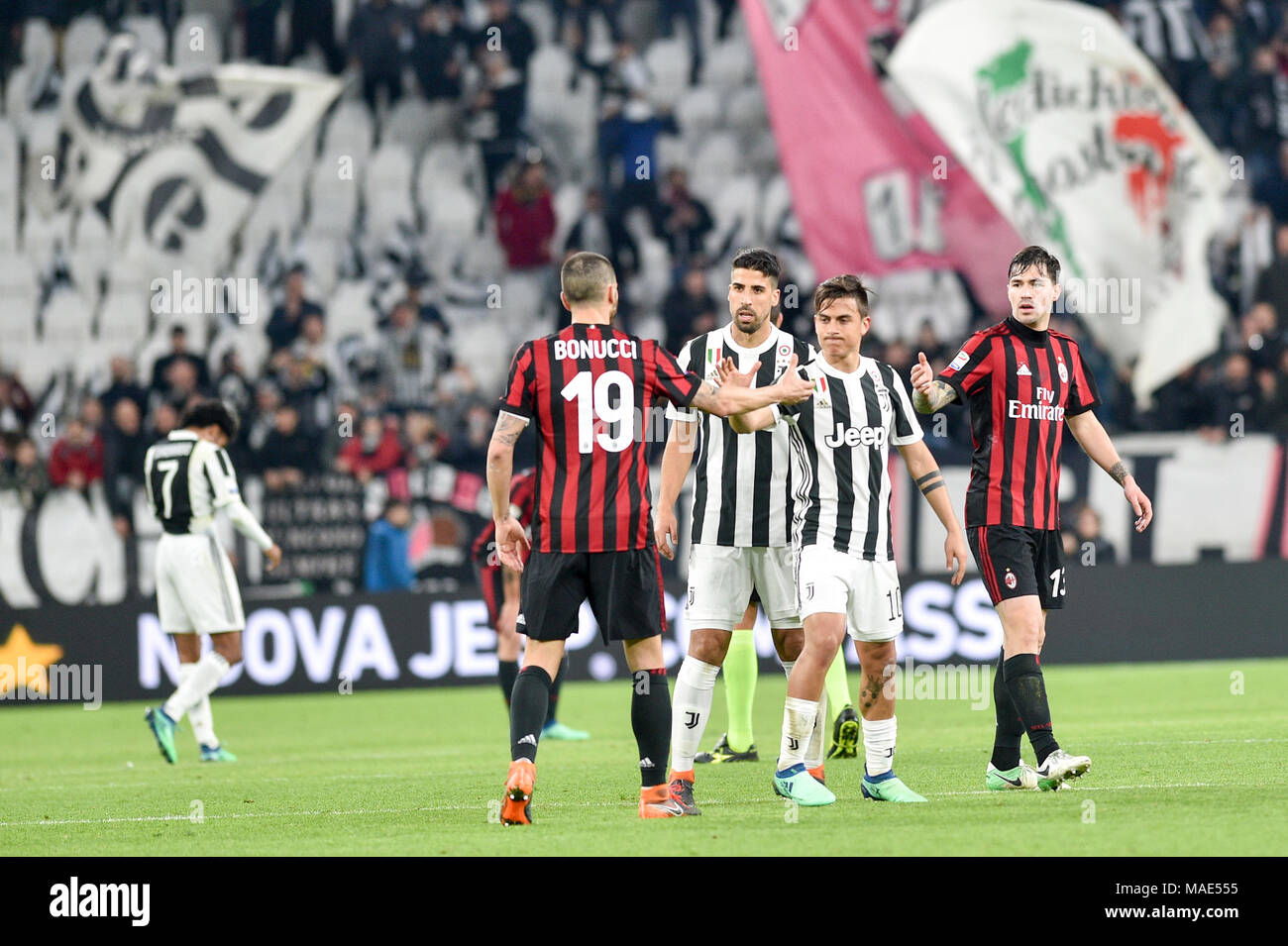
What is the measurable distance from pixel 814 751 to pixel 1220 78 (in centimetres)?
1458

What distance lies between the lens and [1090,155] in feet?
62.0

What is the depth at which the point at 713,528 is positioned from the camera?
7.71 metres

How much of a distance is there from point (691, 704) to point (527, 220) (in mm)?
13555

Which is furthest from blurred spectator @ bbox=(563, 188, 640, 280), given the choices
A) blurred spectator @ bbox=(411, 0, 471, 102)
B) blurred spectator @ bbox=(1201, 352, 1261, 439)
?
blurred spectator @ bbox=(1201, 352, 1261, 439)

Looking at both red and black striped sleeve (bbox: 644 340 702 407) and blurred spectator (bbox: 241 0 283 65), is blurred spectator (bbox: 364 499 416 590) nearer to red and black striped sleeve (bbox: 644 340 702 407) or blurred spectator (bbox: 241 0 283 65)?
blurred spectator (bbox: 241 0 283 65)

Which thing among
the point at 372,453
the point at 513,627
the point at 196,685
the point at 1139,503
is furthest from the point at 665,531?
the point at 372,453

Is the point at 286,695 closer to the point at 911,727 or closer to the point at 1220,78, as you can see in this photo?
the point at 911,727

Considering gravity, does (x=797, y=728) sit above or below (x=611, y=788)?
above

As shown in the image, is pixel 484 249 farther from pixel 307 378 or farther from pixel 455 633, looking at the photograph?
pixel 455 633

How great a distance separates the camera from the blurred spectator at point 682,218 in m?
19.8

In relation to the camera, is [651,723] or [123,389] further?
[123,389]

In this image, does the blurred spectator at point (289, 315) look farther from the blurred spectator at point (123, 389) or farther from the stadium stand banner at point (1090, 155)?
the stadium stand banner at point (1090, 155)

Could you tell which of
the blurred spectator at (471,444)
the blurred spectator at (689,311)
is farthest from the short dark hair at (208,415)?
the blurred spectator at (689,311)

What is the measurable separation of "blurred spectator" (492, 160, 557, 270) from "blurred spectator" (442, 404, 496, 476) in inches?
111
